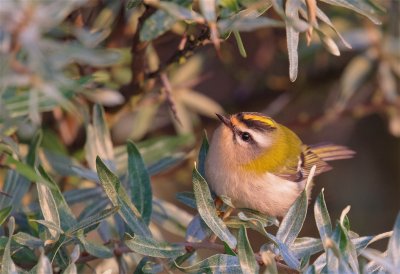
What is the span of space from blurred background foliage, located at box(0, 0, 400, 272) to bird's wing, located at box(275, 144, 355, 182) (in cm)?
36

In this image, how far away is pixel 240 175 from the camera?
2215 mm

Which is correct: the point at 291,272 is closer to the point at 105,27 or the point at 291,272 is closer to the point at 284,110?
the point at 105,27

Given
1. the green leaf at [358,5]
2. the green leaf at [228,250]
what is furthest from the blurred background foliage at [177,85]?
the green leaf at [228,250]

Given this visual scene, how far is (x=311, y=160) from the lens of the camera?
8.34 feet

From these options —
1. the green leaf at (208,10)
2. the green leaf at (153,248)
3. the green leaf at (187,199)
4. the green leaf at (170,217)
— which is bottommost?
the green leaf at (170,217)

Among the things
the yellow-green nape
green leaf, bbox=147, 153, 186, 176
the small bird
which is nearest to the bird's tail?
the small bird

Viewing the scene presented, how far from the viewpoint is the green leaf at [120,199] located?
5.60 feet

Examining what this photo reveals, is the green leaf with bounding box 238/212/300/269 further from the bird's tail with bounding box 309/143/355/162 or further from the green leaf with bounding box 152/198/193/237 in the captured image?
the bird's tail with bounding box 309/143/355/162

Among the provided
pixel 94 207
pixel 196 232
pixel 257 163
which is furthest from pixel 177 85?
pixel 196 232

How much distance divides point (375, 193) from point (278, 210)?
2555 millimetres

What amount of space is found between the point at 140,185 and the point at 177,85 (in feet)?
3.70

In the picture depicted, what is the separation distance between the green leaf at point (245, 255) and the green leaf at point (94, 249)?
371 mm

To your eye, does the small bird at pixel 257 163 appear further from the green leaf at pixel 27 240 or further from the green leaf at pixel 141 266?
the green leaf at pixel 27 240

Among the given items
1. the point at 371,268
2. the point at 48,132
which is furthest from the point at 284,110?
the point at 371,268
